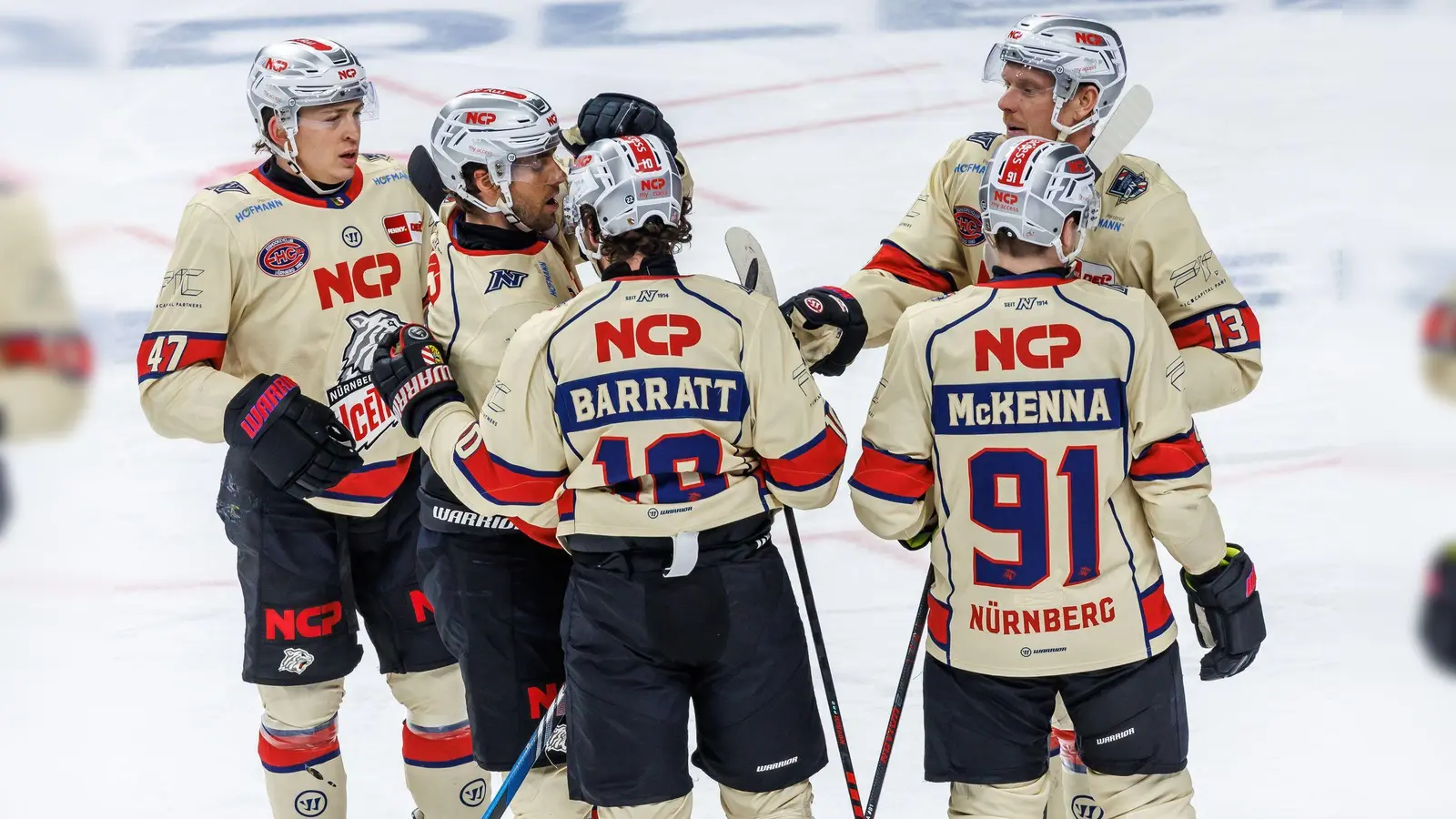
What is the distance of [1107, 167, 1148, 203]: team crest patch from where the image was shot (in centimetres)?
305

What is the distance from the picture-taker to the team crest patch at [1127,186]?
3.05 metres

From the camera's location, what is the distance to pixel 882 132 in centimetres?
587

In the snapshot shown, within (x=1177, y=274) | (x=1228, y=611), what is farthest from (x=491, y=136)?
(x=1228, y=611)

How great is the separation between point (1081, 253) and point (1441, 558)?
1747mm

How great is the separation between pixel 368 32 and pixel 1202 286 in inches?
171

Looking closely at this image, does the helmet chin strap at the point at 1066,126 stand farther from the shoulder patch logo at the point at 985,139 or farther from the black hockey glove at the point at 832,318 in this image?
the black hockey glove at the point at 832,318

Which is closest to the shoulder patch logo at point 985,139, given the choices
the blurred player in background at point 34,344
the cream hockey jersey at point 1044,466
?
the cream hockey jersey at point 1044,466

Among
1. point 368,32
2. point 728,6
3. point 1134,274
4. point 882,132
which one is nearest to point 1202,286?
point 1134,274

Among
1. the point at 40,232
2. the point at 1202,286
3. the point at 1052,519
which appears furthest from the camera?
the point at 40,232

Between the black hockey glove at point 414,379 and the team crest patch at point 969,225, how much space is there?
1179 mm

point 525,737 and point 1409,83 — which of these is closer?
point 525,737

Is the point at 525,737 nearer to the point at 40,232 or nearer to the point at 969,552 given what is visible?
the point at 969,552

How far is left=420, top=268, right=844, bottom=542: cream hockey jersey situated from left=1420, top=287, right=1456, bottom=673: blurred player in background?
2.03 metres

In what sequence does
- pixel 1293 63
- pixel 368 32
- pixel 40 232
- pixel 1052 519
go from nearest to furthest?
pixel 1052 519 → pixel 40 232 → pixel 1293 63 → pixel 368 32
